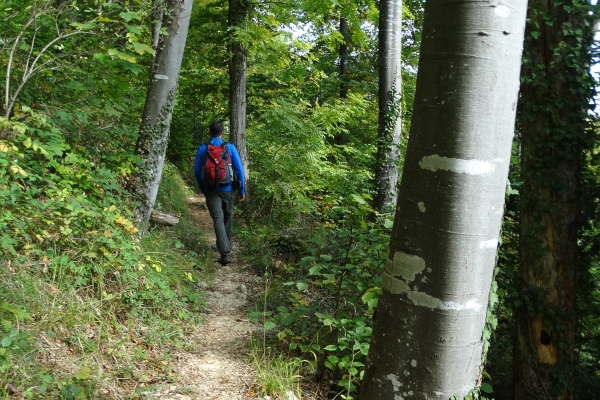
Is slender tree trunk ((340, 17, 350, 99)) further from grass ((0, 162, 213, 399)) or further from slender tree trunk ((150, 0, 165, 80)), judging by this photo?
grass ((0, 162, 213, 399))

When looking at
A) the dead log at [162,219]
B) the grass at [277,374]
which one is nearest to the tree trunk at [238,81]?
the dead log at [162,219]

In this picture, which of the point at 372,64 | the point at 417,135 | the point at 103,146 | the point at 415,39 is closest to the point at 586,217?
the point at 417,135

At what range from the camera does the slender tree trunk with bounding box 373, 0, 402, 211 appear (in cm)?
796

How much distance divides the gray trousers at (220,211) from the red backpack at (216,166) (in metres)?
0.19

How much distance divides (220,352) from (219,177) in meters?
2.91

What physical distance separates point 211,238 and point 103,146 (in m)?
3.21

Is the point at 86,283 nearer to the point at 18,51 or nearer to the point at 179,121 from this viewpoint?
the point at 18,51

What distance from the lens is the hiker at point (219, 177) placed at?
6180 mm

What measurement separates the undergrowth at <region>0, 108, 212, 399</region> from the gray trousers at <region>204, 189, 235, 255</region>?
54.4 inches

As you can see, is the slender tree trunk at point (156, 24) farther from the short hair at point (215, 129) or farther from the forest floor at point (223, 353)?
the forest floor at point (223, 353)

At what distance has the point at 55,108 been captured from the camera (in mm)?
4660

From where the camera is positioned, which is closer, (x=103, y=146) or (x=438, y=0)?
(x=438, y=0)

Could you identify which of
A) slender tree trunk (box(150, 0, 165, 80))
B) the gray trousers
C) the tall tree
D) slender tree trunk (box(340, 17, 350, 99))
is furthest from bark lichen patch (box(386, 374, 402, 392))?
slender tree trunk (box(340, 17, 350, 99))

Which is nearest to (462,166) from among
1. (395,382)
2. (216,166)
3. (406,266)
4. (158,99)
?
(406,266)
